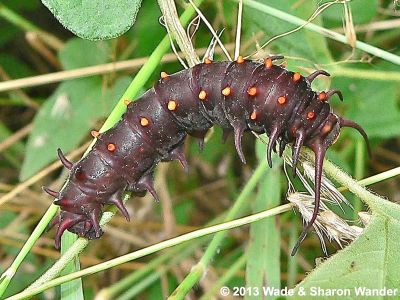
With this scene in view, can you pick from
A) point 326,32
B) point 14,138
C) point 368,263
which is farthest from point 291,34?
point 14,138

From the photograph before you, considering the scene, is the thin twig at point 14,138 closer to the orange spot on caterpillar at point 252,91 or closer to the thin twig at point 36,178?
the thin twig at point 36,178

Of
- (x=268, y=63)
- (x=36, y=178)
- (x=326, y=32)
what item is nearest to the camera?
(x=268, y=63)

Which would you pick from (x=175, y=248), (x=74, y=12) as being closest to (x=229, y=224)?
(x=74, y=12)

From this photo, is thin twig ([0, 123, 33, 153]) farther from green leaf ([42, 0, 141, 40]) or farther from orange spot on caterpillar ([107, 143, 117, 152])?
green leaf ([42, 0, 141, 40])

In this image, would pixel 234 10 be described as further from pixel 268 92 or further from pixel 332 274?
pixel 332 274

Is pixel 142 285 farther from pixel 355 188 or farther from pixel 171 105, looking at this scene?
pixel 355 188

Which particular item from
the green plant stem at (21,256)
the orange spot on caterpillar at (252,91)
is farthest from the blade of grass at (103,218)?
the orange spot on caterpillar at (252,91)
